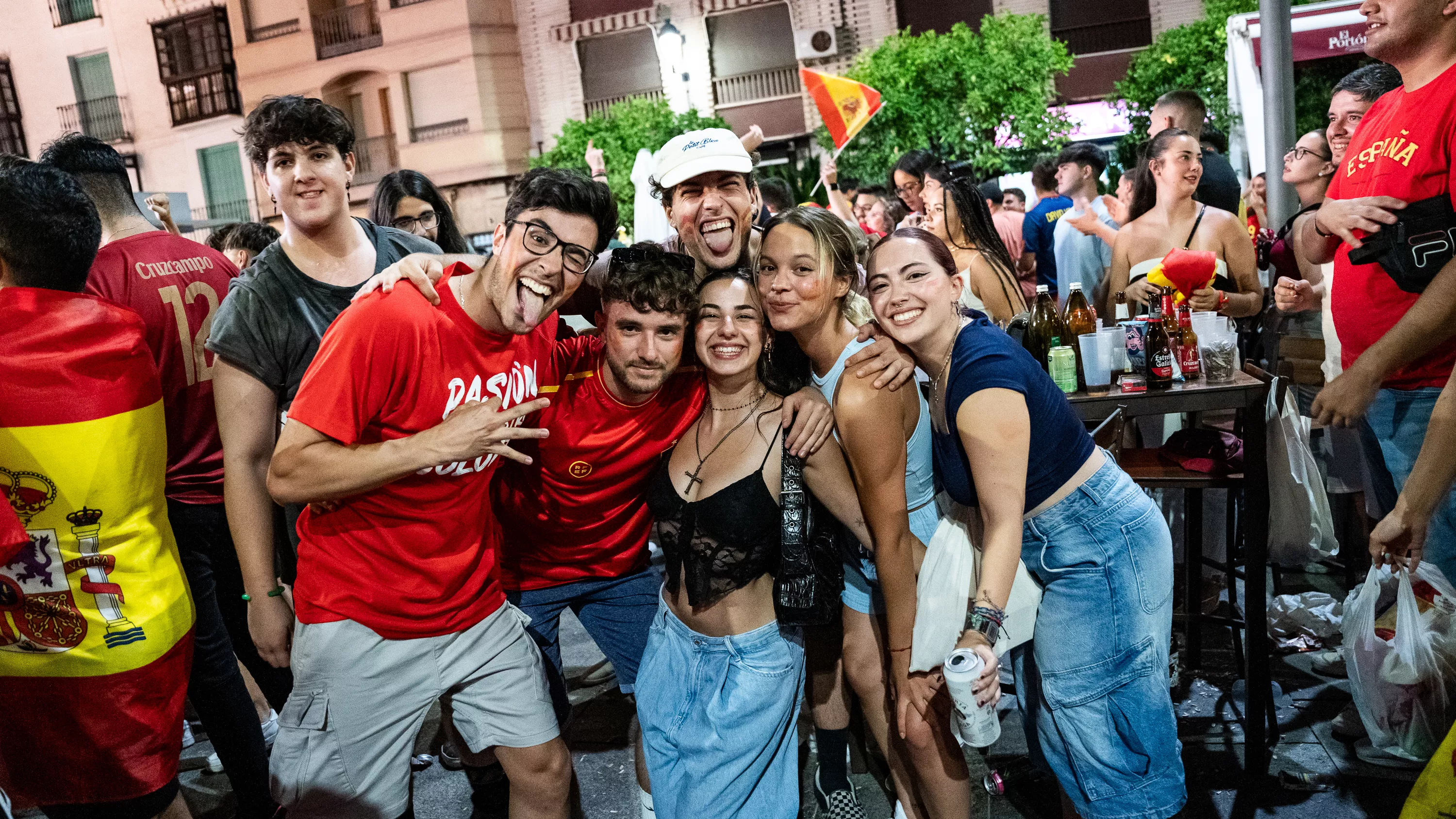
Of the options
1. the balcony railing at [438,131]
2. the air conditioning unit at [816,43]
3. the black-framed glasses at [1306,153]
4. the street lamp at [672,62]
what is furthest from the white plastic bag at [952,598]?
the balcony railing at [438,131]

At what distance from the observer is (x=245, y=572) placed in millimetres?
2711

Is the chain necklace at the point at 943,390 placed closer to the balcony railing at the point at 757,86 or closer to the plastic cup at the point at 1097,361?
the plastic cup at the point at 1097,361

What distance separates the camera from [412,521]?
2.48 m

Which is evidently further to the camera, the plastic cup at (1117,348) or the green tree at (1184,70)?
the green tree at (1184,70)

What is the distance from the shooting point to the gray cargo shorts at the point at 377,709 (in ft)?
8.04

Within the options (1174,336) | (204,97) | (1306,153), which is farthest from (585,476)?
(204,97)

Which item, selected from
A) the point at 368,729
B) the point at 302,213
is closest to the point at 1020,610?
the point at 368,729

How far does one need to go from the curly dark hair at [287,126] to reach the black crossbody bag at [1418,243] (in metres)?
3.07

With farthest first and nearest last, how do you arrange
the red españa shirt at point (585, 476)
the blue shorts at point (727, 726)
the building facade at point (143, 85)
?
the building facade at point (143, 85), the red españa shirt at point (585, 476), the blue shorts at point (727, 726)

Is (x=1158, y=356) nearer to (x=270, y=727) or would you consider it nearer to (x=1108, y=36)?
(x=270, y=727)

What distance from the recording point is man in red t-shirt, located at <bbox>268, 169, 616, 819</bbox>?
2.34 metres

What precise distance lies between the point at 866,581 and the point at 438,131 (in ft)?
85.4

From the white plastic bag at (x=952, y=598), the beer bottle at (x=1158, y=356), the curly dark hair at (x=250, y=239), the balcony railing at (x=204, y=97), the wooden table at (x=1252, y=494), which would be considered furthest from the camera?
the balcony railing at (x=204, y=97)

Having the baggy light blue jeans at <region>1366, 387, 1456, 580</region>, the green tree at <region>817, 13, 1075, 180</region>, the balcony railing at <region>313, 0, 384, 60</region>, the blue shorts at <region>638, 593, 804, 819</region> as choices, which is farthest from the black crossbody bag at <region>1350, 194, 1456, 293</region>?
the balcony railing at <region>313, 0, 384, 60</region>
